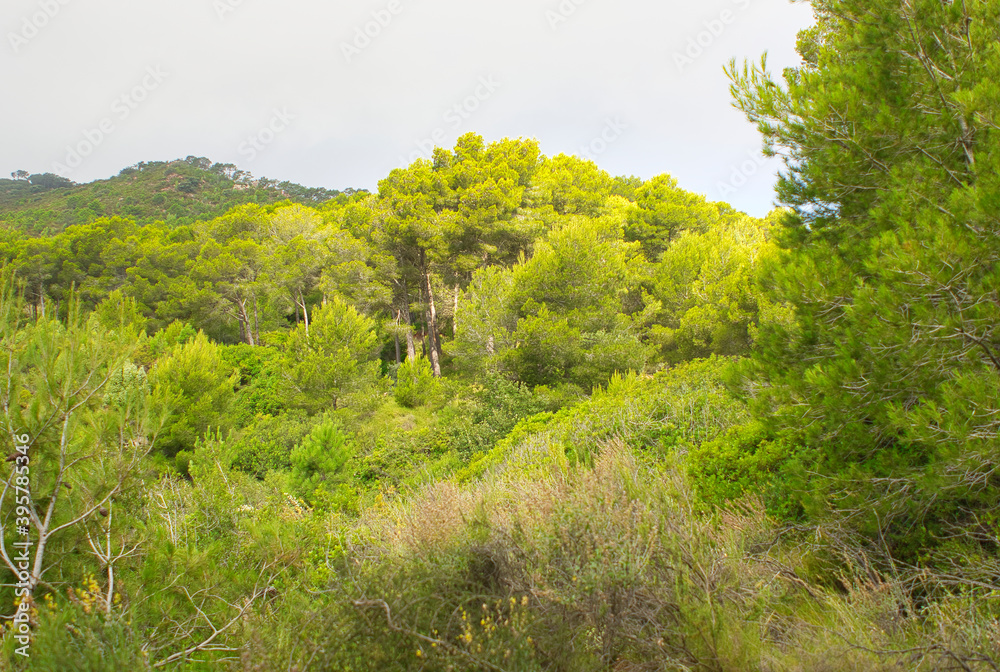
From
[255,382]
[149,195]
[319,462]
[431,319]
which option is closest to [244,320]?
[255,382]

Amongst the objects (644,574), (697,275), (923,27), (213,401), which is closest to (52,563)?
(644,574)

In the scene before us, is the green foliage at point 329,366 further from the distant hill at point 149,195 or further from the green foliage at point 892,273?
the distant hill at point 149,195

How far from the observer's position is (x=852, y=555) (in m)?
3.09

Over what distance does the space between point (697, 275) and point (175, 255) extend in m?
32.4

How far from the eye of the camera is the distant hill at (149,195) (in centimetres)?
4691

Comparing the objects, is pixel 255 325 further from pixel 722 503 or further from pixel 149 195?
pixel 149 195

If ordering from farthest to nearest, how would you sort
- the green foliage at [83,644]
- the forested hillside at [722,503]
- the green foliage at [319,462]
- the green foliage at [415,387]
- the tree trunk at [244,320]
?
the tree trunk at [244,320]
the green foliage at [415,387]
the green foliage at [319,462]
the forested hillside at [722,503]
the green foliage at [83,644]

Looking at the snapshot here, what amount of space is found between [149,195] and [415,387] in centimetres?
5775

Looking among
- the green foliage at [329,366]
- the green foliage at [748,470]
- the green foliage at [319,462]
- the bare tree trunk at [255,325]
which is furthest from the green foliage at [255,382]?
the green foliage at [748,470]

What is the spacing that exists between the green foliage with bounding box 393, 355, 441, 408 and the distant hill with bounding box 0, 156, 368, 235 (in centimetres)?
3389

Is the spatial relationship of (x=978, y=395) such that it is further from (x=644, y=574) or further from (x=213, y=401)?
(x=213, y=401)

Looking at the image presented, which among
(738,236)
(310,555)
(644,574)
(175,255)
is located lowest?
(310,555)

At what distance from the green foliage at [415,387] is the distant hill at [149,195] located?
33890 millimetres

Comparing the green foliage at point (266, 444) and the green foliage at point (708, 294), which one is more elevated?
the green foliage at point (708, 294)
